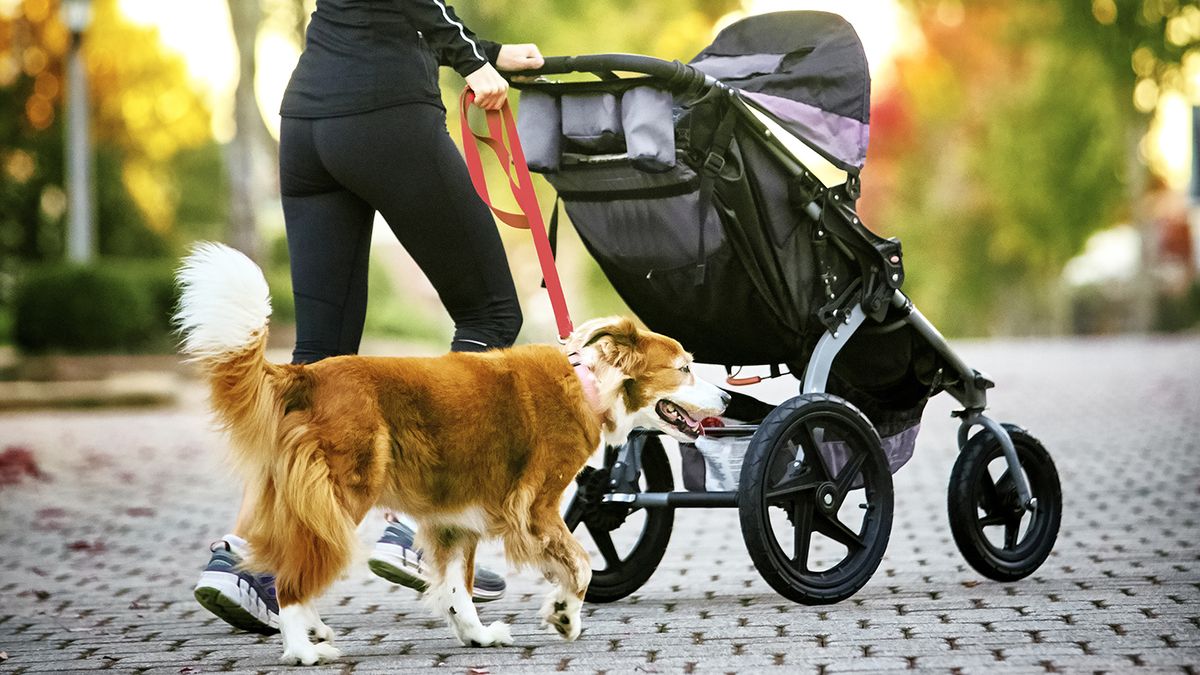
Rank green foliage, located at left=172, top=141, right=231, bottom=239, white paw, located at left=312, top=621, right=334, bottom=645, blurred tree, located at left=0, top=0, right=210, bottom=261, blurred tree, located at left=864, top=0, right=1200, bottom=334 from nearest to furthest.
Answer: white paw, located at left=312, top=621, right=334, bottom=645 → blurred tree, located at left=0, top=0, right=210, bottom=261 → blurred tree, located at left=864, top=0, right=1200, bottom=334 → green foliage, located at left=172, top=141, right=231, bottom=239

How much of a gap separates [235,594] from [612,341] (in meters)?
1.37

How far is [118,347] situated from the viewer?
19047mm

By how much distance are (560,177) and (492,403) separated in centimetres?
116

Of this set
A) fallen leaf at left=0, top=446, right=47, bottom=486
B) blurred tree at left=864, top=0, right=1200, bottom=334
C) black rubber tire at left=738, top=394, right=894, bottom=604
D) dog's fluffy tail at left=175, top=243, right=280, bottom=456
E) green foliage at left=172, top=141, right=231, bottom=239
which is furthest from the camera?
green foliage at left=172, top=141, right=231, bottom=239

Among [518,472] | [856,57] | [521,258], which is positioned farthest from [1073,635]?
[521,258]

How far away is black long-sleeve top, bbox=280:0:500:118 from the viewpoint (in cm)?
449

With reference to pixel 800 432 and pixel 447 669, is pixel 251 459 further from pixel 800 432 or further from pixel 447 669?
pixel 800 432

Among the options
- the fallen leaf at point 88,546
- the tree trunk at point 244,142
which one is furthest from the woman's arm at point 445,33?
the tree trunk at point 244,142

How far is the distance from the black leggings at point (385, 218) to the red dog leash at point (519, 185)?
12cm

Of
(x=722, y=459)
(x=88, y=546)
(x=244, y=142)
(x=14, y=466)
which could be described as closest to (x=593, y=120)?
(x=722, y=459)

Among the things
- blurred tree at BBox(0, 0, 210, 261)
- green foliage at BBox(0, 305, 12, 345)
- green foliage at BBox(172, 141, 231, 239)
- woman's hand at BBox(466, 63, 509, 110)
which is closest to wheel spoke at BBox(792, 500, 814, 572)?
woman's hand at BBox(466, 63, 509, 110)

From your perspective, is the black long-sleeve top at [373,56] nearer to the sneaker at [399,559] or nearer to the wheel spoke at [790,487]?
the sneaker at [399,559]

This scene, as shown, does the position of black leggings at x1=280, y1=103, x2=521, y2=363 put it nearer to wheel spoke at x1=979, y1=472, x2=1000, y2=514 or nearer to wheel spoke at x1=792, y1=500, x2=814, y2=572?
wheel spoke at x1=792, y1=500, x2=814, y2=572

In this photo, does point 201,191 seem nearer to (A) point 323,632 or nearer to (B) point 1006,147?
(B) point 1006,147
